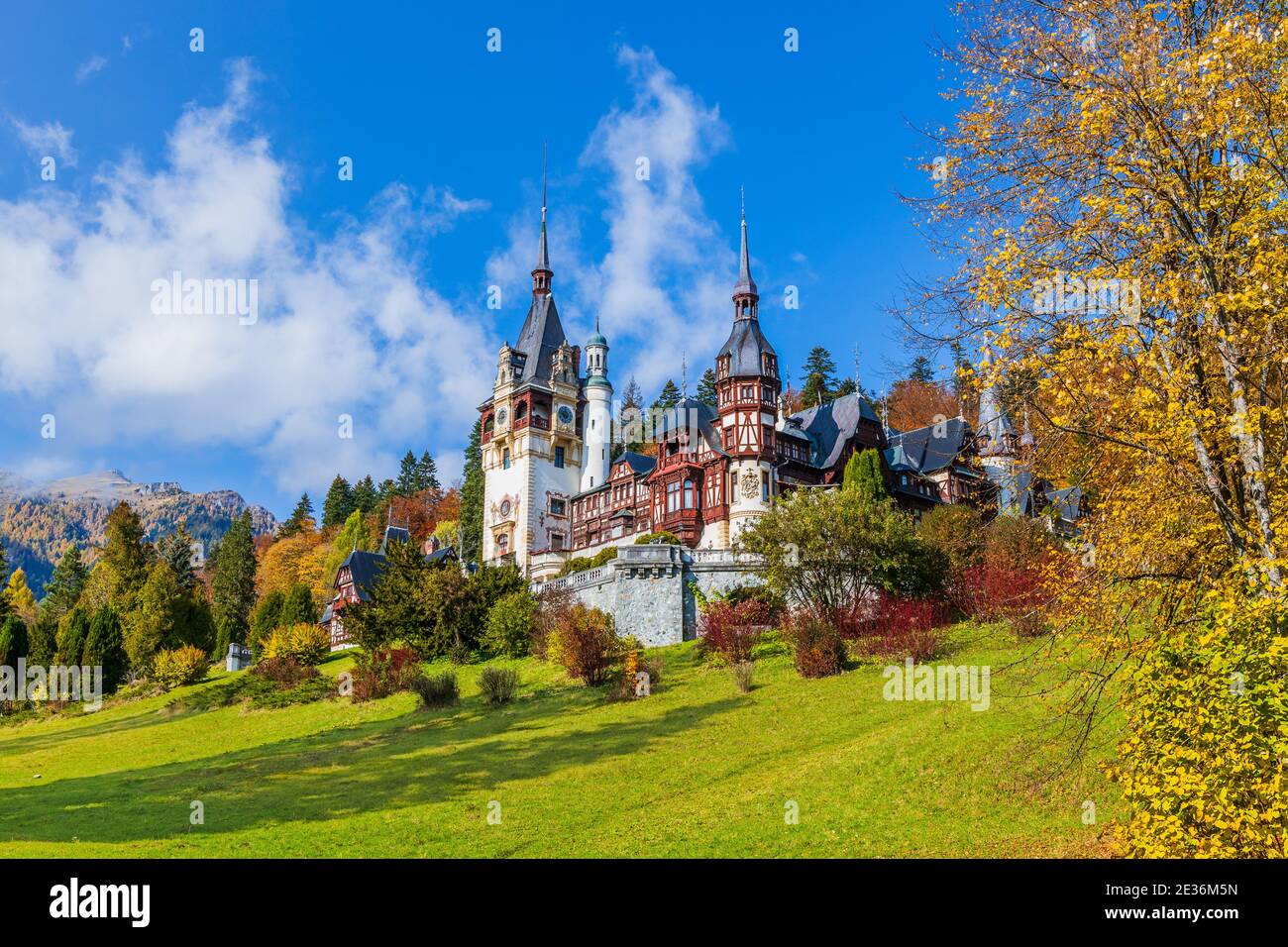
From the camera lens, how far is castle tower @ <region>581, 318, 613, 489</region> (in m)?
67.6

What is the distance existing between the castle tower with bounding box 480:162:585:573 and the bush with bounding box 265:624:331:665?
15.4m

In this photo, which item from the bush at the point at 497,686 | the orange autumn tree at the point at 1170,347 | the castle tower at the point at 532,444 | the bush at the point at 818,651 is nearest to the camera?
the orange autumn tree at the point at 1170,347

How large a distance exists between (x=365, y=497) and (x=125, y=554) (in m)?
41.2

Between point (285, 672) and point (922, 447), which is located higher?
point (922, 447)

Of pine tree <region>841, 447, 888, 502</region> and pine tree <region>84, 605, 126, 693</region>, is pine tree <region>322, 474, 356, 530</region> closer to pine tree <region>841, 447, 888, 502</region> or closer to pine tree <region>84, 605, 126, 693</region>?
pine tree <region>84, 605, 126, 693</region>

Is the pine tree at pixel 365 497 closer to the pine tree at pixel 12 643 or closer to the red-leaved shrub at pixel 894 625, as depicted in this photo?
the pine tree at pixel 12 643

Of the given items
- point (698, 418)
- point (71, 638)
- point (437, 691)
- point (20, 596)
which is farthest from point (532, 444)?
point (20, 596)

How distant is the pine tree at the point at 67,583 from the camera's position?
7462 cm

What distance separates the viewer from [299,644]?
164 feet

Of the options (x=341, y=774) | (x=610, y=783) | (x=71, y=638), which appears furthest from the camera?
(x=71, y=638)

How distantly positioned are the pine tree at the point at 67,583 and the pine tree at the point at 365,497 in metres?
28.3

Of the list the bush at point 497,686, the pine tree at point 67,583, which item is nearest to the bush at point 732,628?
the bush at point 497,686

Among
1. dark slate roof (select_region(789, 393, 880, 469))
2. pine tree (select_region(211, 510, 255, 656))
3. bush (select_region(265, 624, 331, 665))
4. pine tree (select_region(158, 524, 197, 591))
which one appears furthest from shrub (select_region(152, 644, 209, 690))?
dark slate roof (select_region(789, 393, 880, 469))

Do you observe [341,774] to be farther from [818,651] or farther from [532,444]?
[532,444]
